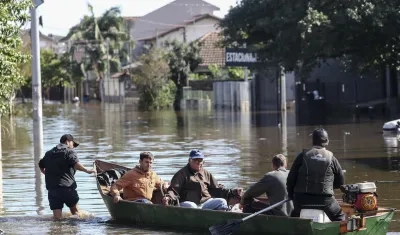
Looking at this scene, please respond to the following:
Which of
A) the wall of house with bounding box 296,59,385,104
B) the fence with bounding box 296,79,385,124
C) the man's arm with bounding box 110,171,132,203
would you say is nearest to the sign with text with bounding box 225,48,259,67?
the fence with bounding box 296,79,385,124

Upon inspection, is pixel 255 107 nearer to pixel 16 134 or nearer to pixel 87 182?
pixel 16 134

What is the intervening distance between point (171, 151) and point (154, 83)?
38.5 m

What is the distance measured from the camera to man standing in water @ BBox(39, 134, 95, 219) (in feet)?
51.3

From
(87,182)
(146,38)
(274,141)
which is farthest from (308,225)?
(146,38)

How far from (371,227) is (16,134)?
29.2 metres

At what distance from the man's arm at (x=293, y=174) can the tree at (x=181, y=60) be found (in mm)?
58319

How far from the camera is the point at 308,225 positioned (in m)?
12.6

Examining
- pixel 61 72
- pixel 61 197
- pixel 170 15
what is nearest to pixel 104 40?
pixel 61 72

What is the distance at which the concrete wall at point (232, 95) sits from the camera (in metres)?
58.8

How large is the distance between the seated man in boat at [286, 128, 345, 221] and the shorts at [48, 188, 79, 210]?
15.0 feet

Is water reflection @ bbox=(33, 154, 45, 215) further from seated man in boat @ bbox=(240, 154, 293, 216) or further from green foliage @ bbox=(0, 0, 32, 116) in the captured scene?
seated man in boat @ bbox=(240, 154, 293, 216)

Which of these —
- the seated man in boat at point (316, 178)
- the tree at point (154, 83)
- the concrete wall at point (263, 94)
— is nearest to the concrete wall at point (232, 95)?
the concrete wall at point (263, 94)

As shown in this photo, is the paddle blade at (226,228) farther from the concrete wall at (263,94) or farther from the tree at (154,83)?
the tree at (154,83)

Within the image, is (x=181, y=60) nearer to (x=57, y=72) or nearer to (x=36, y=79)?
(x=57, y=72)
